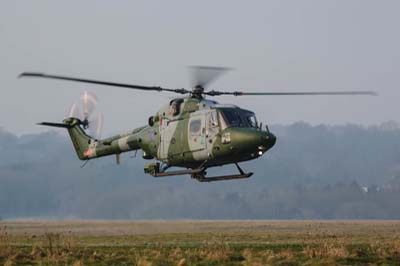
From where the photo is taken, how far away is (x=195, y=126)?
42.7m

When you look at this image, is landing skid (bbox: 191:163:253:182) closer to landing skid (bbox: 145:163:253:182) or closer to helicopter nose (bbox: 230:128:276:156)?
landing skid (bbox: 145:163:253:182)

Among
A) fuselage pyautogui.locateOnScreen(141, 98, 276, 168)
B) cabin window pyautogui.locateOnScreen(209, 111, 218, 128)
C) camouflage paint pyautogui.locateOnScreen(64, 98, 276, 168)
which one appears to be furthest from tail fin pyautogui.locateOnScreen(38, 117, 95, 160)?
cabin window pyautogui.locateOnScreen(209, 111, 218, 128)

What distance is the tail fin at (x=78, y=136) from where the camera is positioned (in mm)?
54438

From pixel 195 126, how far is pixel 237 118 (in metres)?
2.89

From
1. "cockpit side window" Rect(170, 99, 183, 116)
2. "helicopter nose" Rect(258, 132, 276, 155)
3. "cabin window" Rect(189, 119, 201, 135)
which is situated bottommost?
"helicopter nose" Rect(258, 132, 276, 155)

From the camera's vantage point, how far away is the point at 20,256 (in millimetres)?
33375

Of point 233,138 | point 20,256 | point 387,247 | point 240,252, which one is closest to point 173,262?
point 240,252

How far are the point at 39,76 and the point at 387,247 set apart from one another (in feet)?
68.4

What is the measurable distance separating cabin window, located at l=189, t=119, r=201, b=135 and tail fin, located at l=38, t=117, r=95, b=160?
13.6 meters

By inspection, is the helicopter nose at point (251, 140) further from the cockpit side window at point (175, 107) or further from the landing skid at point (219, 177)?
the cockpit side window at point (175, 107)

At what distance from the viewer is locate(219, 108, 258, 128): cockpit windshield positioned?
41.0m

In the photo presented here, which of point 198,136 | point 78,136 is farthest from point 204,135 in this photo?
point 78,136

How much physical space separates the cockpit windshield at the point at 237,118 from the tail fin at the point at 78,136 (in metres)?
16.2

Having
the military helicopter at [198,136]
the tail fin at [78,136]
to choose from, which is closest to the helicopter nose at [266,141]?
the military helicopter at [198,136]
